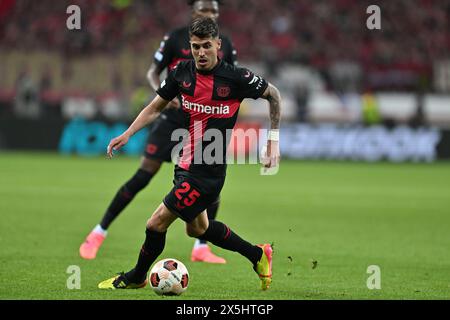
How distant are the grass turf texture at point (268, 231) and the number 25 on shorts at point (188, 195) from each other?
2.29ft

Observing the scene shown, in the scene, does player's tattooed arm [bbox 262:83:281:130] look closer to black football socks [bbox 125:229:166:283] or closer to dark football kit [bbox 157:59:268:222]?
dark football kit [bbox 157:59:268:222]

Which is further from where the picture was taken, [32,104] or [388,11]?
[388,11]

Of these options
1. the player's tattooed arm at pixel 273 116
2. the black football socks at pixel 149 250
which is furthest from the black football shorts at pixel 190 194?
the player's tattooed arm at pixel 273 116

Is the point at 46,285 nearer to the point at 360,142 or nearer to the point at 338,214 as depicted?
the point at 338,214

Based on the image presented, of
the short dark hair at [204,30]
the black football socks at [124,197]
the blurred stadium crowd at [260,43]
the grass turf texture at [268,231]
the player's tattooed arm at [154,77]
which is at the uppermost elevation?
the blurred stadium crowd at [260,43]

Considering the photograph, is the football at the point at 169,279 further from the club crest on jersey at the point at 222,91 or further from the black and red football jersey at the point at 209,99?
the club crest on jersey at the point at 222,91

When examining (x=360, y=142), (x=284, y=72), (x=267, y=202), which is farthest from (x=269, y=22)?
(x=267, y=202)

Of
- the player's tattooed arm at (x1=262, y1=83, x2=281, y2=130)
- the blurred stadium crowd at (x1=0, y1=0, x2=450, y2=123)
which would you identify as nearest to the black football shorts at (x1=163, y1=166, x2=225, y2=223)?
the player's tattooed arm at (x1=262, y1=83, x2=281, y2=130)

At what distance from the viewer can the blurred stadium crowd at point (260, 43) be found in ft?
92.2

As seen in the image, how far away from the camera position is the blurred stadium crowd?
2809cm

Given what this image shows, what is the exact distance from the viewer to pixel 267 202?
14211 millimetres

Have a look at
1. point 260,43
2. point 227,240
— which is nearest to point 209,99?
point 227,240
